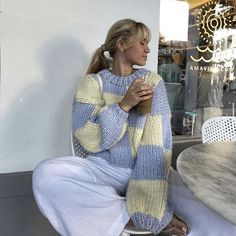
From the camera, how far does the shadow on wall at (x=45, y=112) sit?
2.33 metres

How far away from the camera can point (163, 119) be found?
64.2 inches

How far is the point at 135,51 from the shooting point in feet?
5.77

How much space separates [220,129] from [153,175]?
0.76 meters

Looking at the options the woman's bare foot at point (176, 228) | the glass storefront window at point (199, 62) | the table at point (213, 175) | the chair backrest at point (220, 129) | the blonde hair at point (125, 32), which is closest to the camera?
the table at point (213, 175)

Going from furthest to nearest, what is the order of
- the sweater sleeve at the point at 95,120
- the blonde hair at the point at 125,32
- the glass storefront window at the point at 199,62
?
the glass storefront window at the point at 199,62, the blonde hair at the point at 125,32, the sweater sleeve at the point at 95,120

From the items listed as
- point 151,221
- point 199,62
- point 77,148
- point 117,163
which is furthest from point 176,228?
point 199,62

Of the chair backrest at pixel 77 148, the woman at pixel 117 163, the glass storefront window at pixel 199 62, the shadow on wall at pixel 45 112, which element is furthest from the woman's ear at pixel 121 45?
the glass storefront window at pixel 199 62

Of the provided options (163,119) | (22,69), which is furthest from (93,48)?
(163,119)

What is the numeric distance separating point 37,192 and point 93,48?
1315mm

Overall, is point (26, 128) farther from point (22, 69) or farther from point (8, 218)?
point (8, 218)

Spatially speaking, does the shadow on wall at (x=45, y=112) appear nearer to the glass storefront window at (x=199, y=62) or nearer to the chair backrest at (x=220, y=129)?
the chair backrest at (x=220, y=129)

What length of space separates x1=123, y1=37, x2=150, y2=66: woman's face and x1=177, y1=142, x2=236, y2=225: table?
56 centimetres

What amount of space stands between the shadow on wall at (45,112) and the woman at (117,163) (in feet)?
2.09

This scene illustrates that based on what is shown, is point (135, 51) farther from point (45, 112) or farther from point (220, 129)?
point (45, 112)
